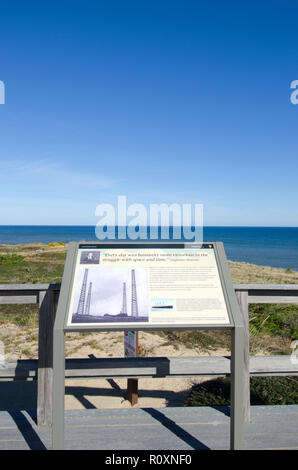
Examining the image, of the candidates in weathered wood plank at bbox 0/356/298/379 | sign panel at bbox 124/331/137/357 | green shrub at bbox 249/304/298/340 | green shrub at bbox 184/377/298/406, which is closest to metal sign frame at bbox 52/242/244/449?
weathered wood plank at bbox 0/356/298/379

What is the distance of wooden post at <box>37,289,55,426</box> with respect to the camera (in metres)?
2.92

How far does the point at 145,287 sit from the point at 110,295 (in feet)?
0.86

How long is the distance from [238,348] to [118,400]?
135 inches

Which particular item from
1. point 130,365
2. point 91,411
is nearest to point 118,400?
point 91,411

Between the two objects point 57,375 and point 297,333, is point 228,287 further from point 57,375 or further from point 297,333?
point 297,333

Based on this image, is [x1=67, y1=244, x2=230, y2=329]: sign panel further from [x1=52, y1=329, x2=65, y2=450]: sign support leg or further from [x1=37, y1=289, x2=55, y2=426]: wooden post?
[x1=37, y1=289, x2=55, y2=426]: wooden post

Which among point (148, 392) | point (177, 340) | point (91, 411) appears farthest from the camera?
point (177, 340)

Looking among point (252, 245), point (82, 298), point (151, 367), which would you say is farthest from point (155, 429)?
point (252, 245)

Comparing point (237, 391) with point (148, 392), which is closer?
point (237, 391)

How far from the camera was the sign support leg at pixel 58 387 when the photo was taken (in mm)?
2297

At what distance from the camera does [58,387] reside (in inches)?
91.0

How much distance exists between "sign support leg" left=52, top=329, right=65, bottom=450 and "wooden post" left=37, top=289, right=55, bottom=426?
0.63 m

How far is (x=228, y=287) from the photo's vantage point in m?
2.59
